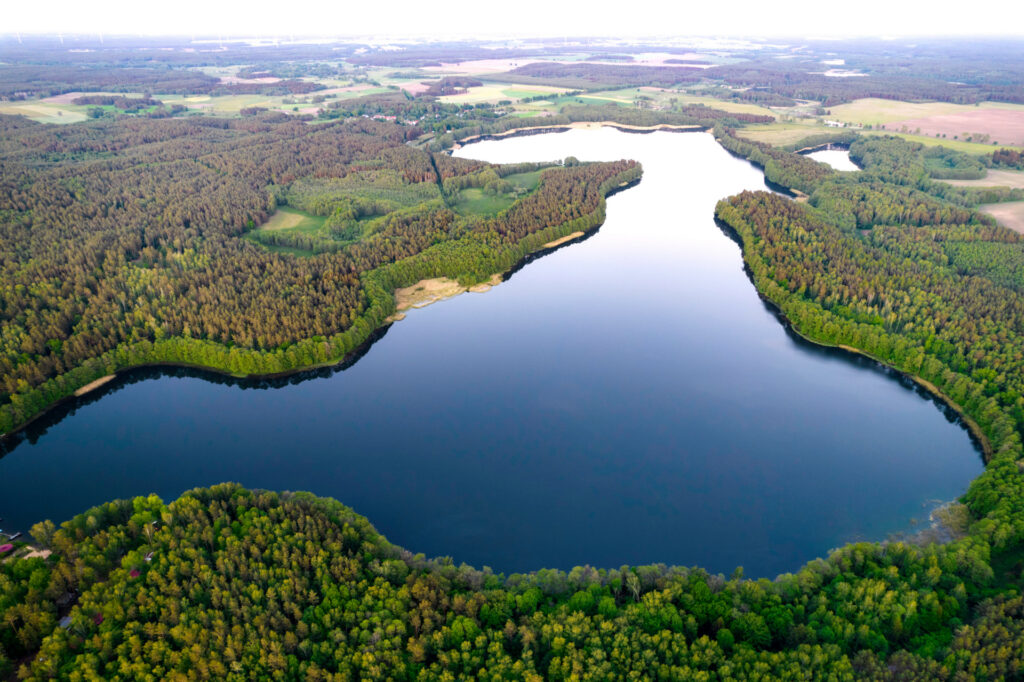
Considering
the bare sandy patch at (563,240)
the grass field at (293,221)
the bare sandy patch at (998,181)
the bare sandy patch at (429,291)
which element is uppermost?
the bare sandy patch at (998,181)

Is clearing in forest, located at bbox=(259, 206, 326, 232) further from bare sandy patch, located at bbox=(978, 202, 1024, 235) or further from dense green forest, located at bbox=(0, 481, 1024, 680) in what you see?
bare sandy patch, located at bbox=(978, 202, 1024, 235)

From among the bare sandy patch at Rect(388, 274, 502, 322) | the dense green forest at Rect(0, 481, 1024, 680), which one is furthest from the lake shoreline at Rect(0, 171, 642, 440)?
the dense green forest at Rect(0, 481, 1024, 680)

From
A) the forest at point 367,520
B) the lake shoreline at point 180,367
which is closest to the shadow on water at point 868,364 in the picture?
the forest at point 367,520

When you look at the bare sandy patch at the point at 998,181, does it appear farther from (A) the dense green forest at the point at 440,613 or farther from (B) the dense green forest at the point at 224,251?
(A) the dense green forest at the point at 440,613

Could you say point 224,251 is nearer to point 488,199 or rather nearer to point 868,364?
point 488,199

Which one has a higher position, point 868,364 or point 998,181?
point 998,181

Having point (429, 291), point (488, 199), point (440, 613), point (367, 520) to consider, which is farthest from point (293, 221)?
point (440, 613)
